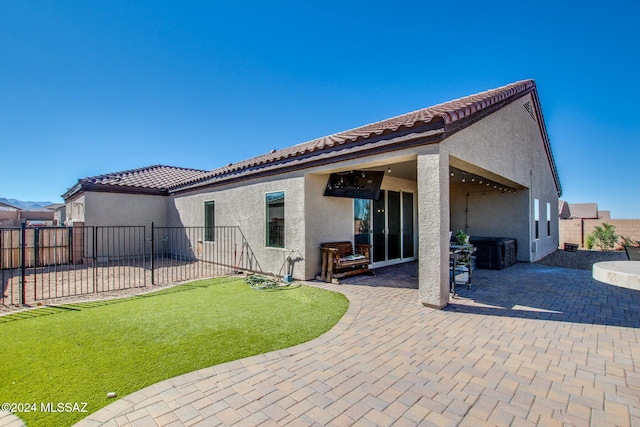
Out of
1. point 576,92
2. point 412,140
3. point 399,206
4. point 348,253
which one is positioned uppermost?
point 576,92

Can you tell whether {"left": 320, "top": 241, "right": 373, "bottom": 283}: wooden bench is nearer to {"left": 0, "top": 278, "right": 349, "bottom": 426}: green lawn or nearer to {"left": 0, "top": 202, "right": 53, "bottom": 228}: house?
{"left": 0, "top": 278, "right": 349, "bottom": 426}: green lawn

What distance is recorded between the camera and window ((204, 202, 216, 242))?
1099 centimetres

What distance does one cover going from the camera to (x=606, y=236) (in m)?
16.8

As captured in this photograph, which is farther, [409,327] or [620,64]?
[620,64]

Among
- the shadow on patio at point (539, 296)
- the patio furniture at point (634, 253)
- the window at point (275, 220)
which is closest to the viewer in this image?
the shadow on patio at point (539, 296)

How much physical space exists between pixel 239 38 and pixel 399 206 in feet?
26.7

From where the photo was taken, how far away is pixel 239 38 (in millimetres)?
9531

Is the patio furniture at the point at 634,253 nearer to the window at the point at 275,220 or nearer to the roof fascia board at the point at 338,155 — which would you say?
the roof fascia board at the point at 338,155

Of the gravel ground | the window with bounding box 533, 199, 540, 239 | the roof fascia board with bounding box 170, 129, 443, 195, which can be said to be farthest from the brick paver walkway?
the window with bounding box 533, 199, 540, 239

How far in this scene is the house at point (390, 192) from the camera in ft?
17.4

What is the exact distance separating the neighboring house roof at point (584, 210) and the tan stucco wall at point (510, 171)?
2886 cm

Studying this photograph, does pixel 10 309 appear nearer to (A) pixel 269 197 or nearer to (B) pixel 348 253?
(A) pixel 269 197

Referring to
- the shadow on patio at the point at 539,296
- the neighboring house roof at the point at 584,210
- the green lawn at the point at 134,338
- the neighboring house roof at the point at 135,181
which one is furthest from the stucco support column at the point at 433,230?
the neighboring house roof at the point at 584,210

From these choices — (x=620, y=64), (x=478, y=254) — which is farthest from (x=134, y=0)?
(x=620, y=64)
